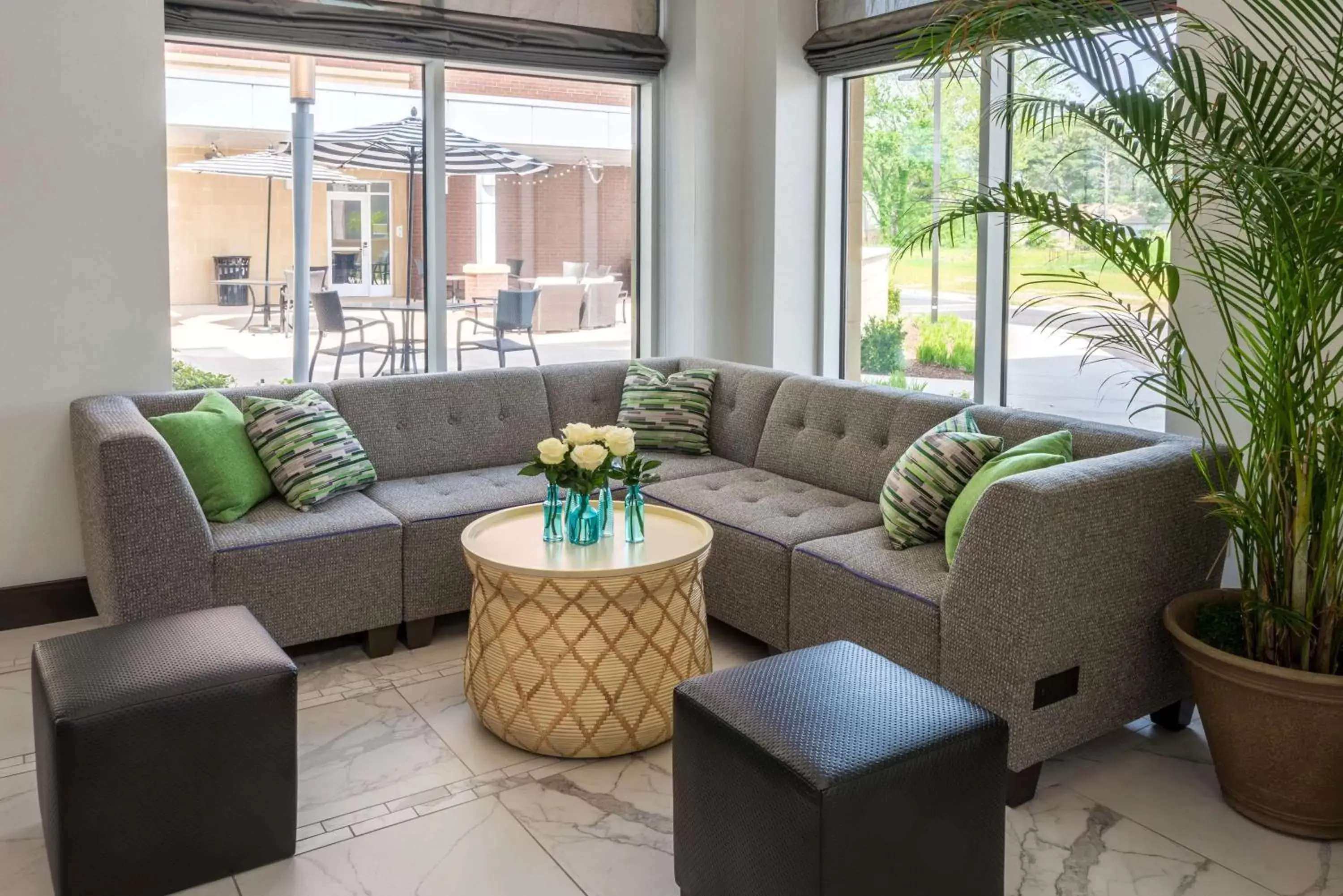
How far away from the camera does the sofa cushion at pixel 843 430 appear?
12.5 feet

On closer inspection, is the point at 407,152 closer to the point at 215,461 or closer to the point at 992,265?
the point at 215,461

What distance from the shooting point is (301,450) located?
3.75 meters

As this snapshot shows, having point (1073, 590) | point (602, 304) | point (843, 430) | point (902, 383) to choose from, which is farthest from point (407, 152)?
point (1073, 590)

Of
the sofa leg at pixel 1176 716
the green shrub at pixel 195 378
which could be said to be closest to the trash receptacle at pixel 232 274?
the green shrub at pixel 195 378

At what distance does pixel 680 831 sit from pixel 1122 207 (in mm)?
2765

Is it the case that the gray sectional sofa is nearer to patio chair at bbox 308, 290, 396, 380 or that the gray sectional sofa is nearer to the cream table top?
the cream table top

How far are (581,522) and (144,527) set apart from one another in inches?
47.0

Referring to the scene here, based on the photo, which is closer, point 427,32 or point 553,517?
point 553,517

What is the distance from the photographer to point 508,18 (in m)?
4.90

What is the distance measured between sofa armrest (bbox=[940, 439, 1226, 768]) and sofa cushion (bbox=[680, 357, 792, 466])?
173 cm

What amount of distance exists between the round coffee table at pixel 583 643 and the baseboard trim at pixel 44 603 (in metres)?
1.73

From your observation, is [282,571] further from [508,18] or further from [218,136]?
[508,18]

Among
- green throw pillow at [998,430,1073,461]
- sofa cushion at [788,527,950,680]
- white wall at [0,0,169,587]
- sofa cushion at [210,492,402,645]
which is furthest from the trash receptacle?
green throw pillow at [998,430,1073,461]

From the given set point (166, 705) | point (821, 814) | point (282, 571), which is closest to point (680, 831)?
point (821, 814)
